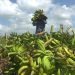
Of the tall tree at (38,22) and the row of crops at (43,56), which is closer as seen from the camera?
the row of crops at (43,56)

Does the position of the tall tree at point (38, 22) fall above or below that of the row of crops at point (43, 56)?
above

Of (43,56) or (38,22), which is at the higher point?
(38,22)

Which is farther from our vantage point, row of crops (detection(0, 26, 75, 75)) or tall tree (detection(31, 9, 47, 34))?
tall tree (detection(31, 9, 47, 34))

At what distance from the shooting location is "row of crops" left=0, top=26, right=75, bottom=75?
11.6ft

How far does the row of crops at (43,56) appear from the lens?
11.6ft

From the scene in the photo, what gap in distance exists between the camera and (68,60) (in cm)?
345

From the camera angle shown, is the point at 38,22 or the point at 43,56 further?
the point at 38,22

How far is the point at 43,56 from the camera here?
3.74 metres

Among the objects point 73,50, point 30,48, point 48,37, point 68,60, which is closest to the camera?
point 68,60

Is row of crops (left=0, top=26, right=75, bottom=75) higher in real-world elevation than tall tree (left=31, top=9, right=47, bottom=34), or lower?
lower

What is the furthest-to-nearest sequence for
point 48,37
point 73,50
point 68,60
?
1. point 48,37
2. point 73,50
3. point 68,60

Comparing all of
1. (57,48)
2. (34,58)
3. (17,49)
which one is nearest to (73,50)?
(57,48)

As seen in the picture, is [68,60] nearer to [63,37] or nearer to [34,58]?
[34,58]

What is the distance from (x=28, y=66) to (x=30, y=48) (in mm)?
399
